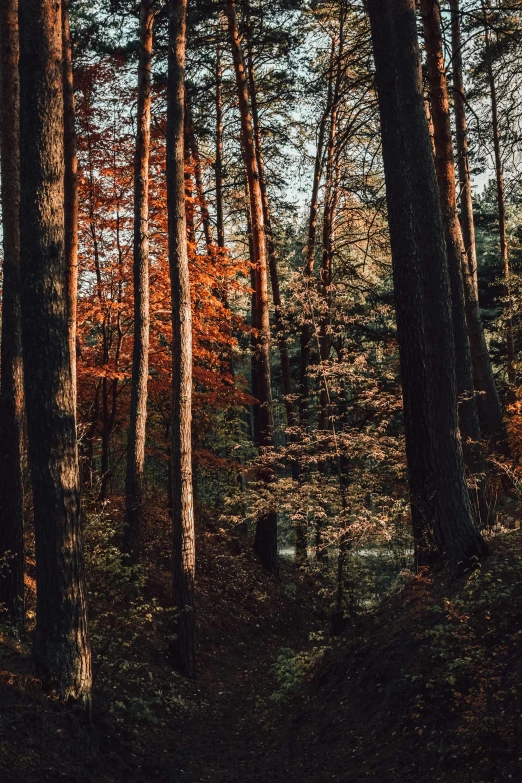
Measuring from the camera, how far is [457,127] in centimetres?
1498

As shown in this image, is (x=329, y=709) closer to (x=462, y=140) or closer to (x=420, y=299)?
(x=420, y=299)

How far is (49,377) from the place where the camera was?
→ 5453 millimetres

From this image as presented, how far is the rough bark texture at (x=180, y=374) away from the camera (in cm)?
951

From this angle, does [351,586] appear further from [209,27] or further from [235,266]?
[209,27]

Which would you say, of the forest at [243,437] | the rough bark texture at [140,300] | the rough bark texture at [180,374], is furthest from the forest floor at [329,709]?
the rough bark texture at [140,300]

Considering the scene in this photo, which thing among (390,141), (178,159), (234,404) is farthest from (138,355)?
(390,141)

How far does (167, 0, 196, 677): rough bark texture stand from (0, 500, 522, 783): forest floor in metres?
0.67

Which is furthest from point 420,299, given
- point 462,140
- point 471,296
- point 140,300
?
point 462,140

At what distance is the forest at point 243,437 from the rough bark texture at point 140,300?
5 cm

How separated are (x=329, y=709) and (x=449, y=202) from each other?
26.5 ft

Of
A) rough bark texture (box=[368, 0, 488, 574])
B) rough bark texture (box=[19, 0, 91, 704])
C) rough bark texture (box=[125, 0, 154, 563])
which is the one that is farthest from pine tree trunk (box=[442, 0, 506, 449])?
rough bark texture (box=[19, 0, 91, 704])

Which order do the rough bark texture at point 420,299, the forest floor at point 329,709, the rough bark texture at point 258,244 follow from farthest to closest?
the rough bark texture at point 258,244, the rough bark texture at point 420,299, the forest floor at point 329,709

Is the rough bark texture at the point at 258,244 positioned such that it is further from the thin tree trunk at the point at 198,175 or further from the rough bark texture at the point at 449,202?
the rough bark texture at the point at 449,202

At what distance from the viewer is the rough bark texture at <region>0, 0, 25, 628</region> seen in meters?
8.29
